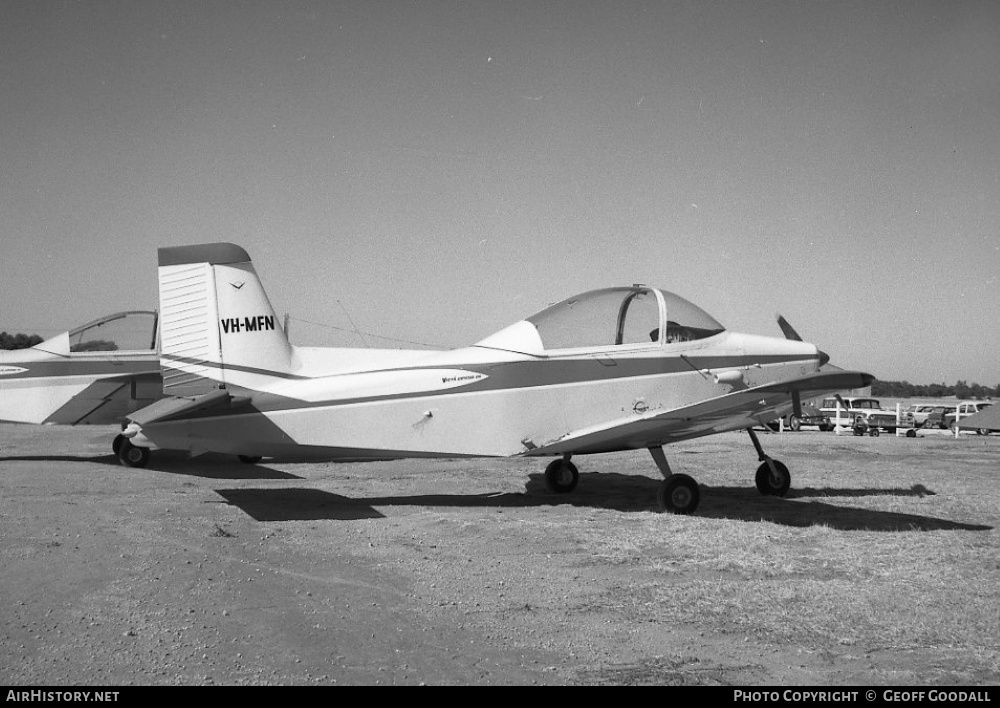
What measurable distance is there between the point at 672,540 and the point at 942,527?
282 cm

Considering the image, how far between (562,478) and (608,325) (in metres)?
2.40

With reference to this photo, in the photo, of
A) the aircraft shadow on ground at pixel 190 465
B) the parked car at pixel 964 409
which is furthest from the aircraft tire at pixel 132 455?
the parked car at pixel 964 409

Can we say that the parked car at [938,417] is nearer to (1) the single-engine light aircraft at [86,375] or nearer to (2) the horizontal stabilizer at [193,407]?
(1) the single-engine light aircraft at [86,375]

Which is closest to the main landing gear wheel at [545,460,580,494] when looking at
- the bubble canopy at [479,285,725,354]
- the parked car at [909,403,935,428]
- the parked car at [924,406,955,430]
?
the bubble canopy at [479,285,725,354]

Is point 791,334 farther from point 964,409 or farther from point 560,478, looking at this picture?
point 964,409

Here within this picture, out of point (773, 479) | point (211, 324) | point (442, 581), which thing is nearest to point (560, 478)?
point (773, 479)

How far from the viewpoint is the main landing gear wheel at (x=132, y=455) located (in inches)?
492

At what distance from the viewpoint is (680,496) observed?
777 cm

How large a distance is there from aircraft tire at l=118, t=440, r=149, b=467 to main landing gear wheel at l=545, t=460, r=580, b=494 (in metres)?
7.41

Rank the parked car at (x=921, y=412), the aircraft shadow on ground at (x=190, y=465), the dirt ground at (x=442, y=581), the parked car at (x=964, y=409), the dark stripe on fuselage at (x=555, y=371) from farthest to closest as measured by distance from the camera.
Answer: the parked car at (x=921, y=412)
the parked car at (x=964, y=409)
the aircraft shadow on ground at (x=190, y=465)
the dark stripe on fuselage at (x=555, y=371)
the dirt ground at (x=442, y=581)

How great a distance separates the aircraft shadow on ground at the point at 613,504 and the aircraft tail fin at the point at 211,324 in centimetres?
150

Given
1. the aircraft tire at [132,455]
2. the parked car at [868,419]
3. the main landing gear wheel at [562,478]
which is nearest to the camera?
the main landing gear wheel at [562,478]

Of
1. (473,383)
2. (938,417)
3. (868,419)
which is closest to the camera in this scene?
(473,383)

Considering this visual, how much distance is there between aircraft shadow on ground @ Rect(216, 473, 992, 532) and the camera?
7.27 m
